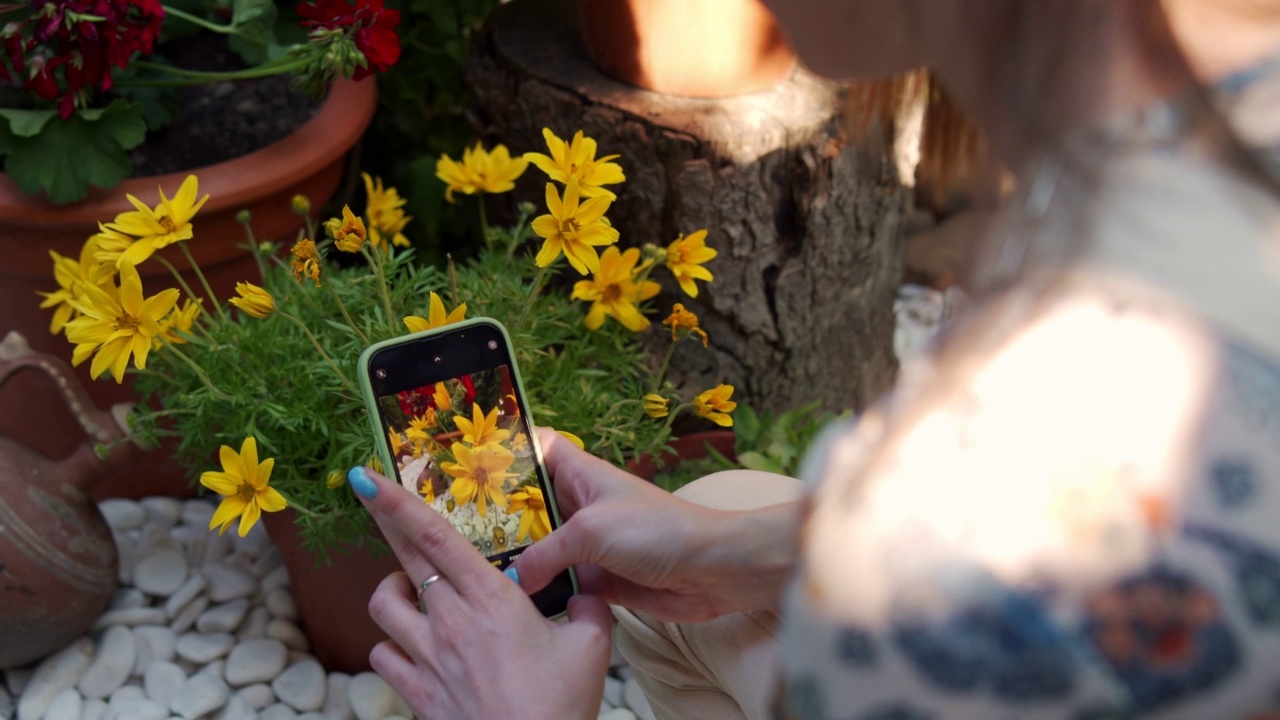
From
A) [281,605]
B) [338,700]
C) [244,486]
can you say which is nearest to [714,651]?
→ [244,486]

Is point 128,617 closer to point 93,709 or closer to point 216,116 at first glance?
point 93,709

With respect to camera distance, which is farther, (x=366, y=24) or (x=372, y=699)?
(x=372, y=699)

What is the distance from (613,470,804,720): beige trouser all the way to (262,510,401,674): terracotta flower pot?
329mm

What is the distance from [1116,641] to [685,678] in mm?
597

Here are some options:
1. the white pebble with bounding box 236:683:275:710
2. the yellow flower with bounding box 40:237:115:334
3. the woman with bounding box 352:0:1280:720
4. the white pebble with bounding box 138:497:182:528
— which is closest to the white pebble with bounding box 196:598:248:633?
the white pebble with bounding box 236:683:275:710

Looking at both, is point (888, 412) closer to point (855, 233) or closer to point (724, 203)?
point (724, 203)

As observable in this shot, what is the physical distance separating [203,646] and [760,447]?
803mm

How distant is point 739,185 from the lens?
1470mm

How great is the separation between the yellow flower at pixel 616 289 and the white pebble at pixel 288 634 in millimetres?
667

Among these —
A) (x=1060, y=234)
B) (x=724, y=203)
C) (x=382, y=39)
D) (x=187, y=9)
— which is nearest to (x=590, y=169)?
(x=382, y=39)

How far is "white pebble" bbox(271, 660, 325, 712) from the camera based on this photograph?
141cm

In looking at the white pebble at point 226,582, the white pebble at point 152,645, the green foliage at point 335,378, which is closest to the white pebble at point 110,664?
the white pebble at point 152,645

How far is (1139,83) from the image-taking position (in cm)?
54

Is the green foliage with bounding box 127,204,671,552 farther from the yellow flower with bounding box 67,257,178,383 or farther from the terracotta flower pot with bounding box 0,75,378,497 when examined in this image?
the terracotta flower pot with bounding box 0,75,378,497
